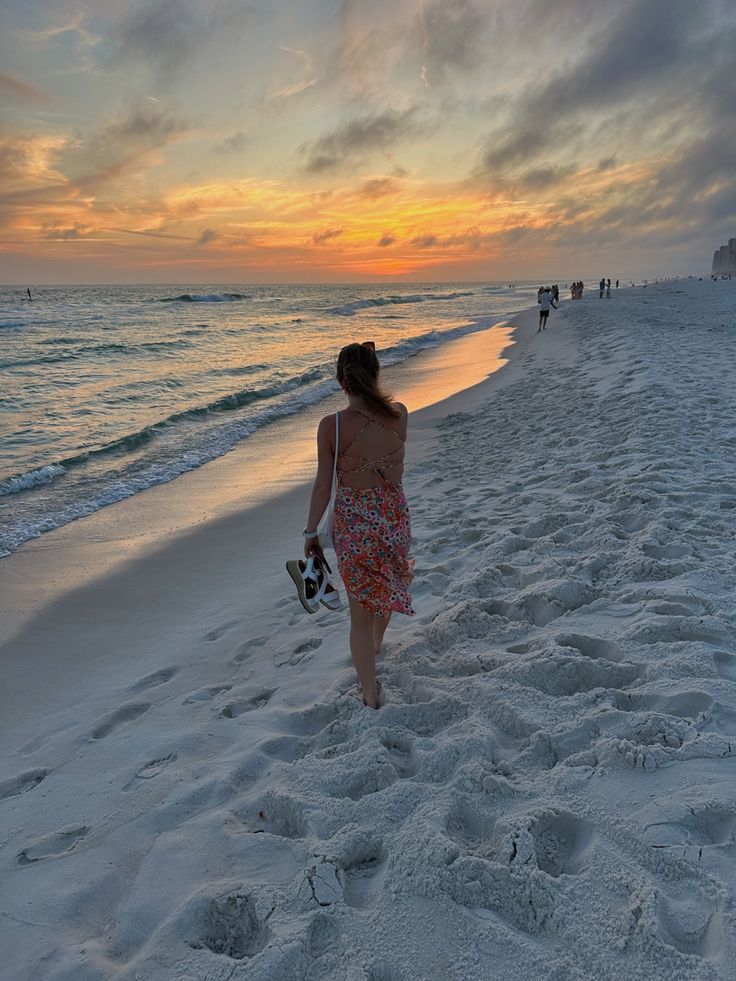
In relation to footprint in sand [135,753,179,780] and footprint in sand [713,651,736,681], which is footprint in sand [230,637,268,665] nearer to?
footprint in sand [135,753,179,780]

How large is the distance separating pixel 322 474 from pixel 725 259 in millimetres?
189874

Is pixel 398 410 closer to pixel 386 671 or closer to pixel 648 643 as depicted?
pixel 386 671

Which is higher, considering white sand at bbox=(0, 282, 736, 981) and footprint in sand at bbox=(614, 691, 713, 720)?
footprint in sand at bbox=(614, 691, 713, 720)

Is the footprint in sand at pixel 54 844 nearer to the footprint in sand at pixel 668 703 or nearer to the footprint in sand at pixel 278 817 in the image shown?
the footprint in sand at pixel 278 817

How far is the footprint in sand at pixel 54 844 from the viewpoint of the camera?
2.60m

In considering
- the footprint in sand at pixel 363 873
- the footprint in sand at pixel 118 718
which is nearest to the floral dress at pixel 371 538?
the footprint in sand at pixel 363 873

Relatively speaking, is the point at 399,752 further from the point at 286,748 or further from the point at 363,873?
the point at 363,873

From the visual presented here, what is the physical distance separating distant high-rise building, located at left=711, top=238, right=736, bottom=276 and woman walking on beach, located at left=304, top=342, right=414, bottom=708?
168555 millimetres

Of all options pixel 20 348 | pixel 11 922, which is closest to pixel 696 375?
pixel 11 922

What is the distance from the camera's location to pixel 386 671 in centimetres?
A: 365

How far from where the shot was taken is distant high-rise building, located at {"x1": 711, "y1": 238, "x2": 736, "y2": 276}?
149 m

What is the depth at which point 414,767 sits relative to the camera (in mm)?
2805

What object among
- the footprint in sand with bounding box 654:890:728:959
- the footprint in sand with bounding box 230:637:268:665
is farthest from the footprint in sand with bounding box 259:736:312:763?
the footprint in sand with bounding box 654:890:728:959

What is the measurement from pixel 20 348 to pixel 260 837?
96.0ft
